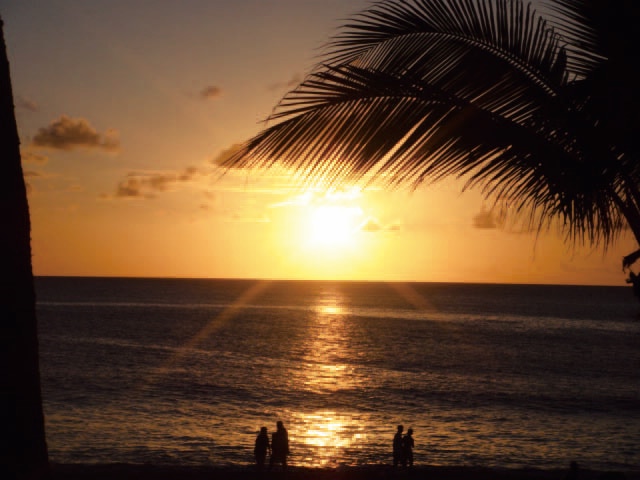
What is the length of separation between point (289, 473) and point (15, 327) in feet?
65.7

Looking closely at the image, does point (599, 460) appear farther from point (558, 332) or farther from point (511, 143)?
point (558, 332)

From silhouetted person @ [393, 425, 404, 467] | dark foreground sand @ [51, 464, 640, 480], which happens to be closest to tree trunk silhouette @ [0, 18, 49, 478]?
dark foreground sand @ [51, 464, 640, 480]

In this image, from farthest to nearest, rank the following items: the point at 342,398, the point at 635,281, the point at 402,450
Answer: the point at 342,398 < the point at 402,450 < the point at 635,281

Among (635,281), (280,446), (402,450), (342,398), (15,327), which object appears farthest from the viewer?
(342,398)

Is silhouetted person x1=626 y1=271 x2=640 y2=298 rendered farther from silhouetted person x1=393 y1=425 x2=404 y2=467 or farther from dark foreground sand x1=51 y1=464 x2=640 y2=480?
silhouetted person x1=393 y1=425 x2=404 y2=467

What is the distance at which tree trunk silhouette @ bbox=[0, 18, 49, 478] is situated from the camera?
211 cm

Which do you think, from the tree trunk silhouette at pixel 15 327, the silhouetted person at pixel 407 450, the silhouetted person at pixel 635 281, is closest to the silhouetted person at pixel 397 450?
the silhouetted person at pixel 407 450

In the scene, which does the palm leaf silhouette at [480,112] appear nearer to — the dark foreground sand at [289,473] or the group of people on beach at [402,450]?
the dark foreground sand at [289,473]

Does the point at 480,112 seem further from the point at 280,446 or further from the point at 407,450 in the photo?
the point at 407,450

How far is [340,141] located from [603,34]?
118 centimetres

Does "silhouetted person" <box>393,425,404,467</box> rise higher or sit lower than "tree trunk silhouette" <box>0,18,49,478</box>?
lower

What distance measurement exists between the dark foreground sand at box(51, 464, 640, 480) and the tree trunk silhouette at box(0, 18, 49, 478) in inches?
750

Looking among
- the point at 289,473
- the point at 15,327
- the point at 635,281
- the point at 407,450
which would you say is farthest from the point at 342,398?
the point at 15,327

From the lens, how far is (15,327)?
213cm
